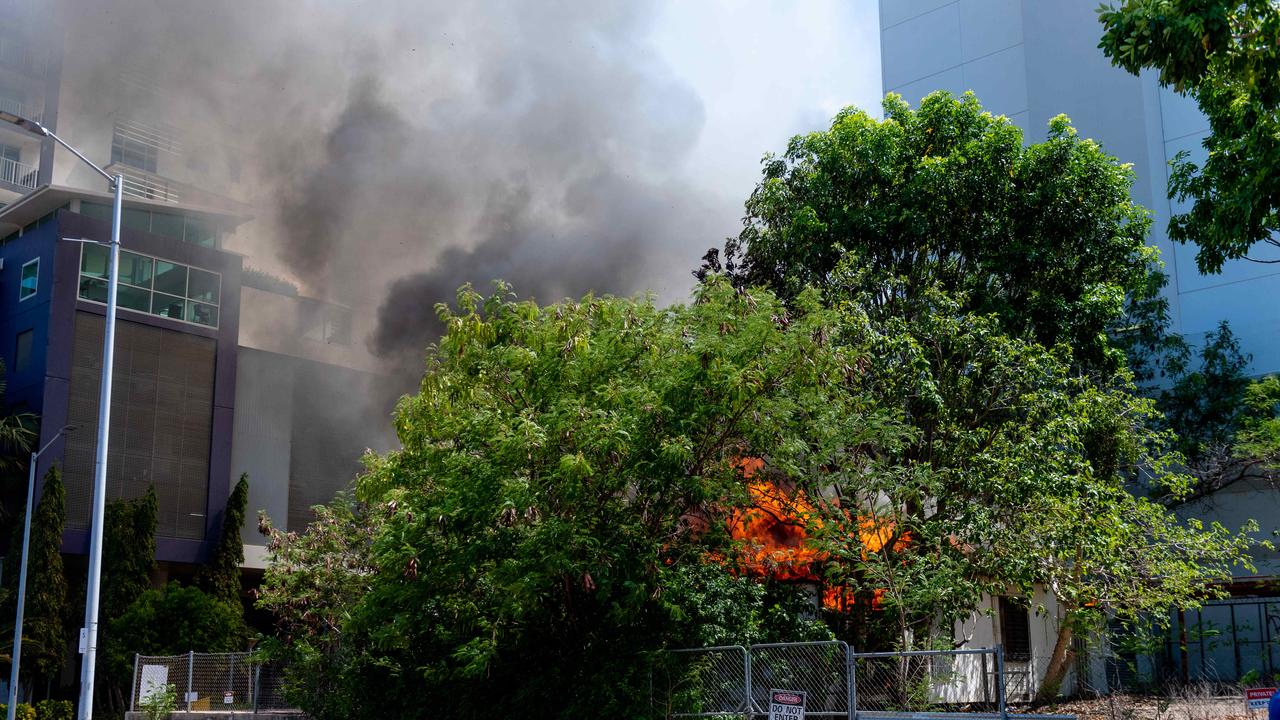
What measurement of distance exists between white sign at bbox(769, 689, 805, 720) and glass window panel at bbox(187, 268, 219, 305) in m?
39.6

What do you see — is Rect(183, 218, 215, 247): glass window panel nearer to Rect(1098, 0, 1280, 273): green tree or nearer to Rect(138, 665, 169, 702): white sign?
Rect(138, 665, 169, 702): white sign

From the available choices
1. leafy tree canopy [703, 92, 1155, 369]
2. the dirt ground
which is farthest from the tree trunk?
leafy tree canopy [703, 92, 1155, 369]

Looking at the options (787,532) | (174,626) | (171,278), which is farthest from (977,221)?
(171,278)

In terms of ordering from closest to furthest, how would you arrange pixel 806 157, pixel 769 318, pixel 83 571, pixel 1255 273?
pixel 769 318 < pixel 806 157 < pixel 1255 273 < pixel 83 571

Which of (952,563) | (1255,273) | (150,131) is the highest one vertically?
(150,131)

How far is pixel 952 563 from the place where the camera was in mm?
18797

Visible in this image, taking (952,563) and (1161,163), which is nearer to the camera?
(952,563)

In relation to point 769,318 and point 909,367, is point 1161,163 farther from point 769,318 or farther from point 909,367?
point 769,318

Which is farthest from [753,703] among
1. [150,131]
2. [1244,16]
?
[150,131]

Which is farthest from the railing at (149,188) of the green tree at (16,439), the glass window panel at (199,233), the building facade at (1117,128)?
the building facade at (1117,128)

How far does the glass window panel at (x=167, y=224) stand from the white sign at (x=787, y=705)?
136ft

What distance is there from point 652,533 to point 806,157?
448 inches

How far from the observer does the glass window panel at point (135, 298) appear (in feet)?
146

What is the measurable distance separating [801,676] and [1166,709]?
9.17 metres
